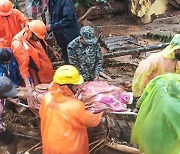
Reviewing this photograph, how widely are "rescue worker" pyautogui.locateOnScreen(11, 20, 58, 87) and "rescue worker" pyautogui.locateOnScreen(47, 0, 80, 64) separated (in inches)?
19.5

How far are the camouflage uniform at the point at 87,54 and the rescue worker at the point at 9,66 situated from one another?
2.36 feet

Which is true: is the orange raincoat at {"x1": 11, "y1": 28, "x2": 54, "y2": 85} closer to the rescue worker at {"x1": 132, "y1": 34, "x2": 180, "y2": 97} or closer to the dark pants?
the dark pants

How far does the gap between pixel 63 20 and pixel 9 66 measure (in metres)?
1.14

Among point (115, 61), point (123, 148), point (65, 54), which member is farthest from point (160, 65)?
point (115, 61)

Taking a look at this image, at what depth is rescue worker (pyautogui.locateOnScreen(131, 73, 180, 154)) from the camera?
4.02 meters

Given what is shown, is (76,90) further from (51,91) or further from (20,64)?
(20,64)

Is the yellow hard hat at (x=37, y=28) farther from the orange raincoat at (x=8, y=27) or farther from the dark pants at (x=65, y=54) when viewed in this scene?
the dark pants at (x=65, y=54)

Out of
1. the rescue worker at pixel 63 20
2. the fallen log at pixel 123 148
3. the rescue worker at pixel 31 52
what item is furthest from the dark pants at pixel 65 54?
the fallen log at pixel 123 148

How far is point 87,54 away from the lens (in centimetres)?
575

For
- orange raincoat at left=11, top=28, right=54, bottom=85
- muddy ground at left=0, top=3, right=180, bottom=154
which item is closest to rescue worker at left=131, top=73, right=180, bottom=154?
muddy ground at left=0, top=3, right=180, bottom=154

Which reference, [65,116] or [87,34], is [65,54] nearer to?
[87,34]

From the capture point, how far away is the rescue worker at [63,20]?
6.26 metres

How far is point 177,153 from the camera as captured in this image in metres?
4.09

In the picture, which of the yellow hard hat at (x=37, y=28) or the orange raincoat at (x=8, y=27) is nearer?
the yellow hard hat at (x=37, y=28)
